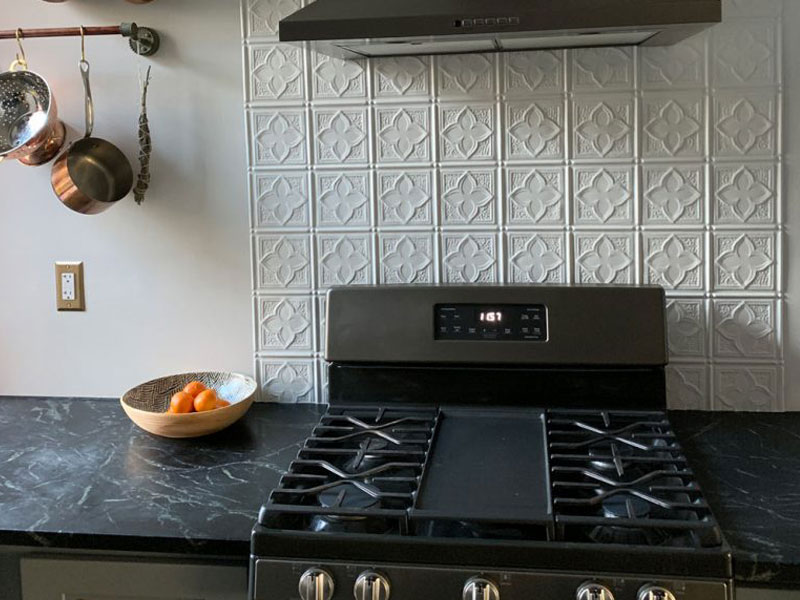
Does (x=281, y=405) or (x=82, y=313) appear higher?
(x=82, y=313)

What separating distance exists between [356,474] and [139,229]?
35.2 inches

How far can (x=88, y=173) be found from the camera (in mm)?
1899

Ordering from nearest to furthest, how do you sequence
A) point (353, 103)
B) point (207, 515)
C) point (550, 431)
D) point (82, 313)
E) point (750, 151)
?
point (207, 515) < point (550, 431) < point (750, 151) < point (353, 103) < point (82, 313)

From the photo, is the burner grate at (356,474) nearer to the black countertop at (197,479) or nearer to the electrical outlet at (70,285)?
the black countertop at (197,479)

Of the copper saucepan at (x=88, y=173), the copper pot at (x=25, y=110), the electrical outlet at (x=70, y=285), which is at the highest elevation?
the copper pot at (x=25, y=110)

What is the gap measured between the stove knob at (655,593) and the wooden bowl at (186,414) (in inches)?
35.1

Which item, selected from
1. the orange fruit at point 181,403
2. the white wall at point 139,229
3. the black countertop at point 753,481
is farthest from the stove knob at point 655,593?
the white wall at point 139,229

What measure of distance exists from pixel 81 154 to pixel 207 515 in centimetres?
94

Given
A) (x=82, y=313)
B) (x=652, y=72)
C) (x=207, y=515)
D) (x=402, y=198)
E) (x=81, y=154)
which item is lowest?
(x=207, y=515)

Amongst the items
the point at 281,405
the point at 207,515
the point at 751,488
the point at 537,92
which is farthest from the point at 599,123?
the point at 207,515

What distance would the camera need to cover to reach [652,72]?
69.1 inches

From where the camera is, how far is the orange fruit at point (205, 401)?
1724 mm

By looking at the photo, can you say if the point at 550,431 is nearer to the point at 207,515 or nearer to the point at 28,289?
the point at 207,515

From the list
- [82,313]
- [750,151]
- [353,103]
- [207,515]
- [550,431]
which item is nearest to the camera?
[207,515]
